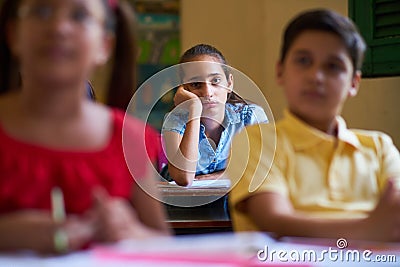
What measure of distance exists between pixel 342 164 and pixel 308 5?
0.15 m

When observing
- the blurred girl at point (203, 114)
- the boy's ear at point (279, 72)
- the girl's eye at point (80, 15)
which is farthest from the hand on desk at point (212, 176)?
the girl's eye at point (80, 15)

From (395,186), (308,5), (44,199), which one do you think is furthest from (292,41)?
(44,199)

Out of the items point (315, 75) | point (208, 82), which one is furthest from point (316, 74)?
point (208, 82)

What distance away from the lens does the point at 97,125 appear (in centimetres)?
57

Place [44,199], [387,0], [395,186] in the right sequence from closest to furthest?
[44,199] < [395,186] < [387,0]

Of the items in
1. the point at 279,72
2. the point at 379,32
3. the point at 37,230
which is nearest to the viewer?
the point at 37,230

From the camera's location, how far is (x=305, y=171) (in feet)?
2.07

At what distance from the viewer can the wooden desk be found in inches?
26.1

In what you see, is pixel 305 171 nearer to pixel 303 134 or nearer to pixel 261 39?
pixel 303 134

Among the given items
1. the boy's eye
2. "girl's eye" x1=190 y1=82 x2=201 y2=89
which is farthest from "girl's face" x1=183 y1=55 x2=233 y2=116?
the boy's eye

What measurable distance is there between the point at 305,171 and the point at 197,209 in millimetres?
134

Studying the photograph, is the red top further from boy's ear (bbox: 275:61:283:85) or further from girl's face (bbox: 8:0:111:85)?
boy's ear (bbox: 275:61:283:85)

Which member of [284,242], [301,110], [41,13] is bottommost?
[284,242]

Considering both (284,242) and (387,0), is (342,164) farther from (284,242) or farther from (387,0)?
(387,0)
